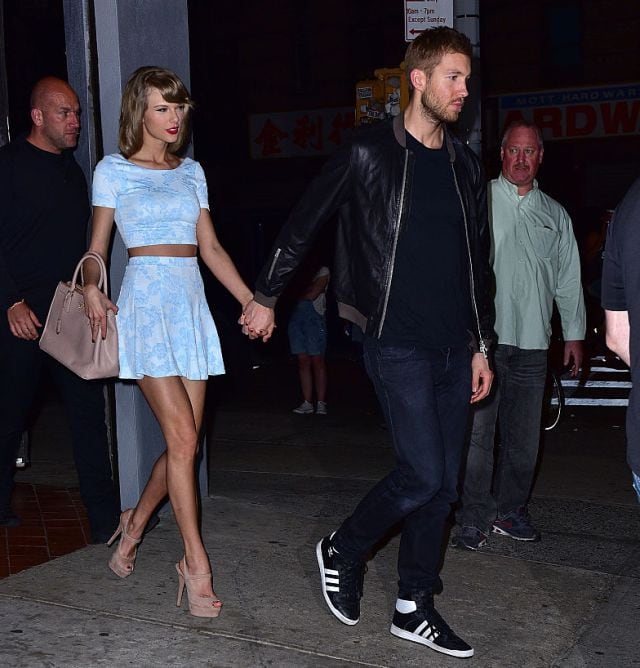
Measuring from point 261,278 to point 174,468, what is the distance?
0.81 metres

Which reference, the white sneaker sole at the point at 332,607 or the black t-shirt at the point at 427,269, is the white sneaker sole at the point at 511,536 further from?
the black t-shirt at the point at 427,269

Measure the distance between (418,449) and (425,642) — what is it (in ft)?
2.32

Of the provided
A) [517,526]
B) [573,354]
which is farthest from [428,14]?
[517,526]

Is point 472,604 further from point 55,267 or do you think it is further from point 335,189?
point 55,267

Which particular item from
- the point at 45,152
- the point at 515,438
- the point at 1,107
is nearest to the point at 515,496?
the point at 515,438

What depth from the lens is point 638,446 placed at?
2.89m

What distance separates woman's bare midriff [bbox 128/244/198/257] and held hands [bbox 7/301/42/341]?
43.9 inches

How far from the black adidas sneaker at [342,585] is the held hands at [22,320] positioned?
1854 millimetres

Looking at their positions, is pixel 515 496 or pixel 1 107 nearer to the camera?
pixel 515 496

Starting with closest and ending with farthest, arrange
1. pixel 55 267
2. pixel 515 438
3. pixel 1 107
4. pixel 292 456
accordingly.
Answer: pixel 55 267
pixel 515 438
pixel 1 107
pixel 292 456

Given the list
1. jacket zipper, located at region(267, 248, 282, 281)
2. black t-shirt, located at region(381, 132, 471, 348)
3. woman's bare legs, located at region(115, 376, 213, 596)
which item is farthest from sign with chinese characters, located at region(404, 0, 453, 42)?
woman's bare legs, located at region(115, 376, 213, 596)

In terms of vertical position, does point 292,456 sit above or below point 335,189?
below

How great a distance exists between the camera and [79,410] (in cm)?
550

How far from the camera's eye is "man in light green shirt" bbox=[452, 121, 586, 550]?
5.71m
